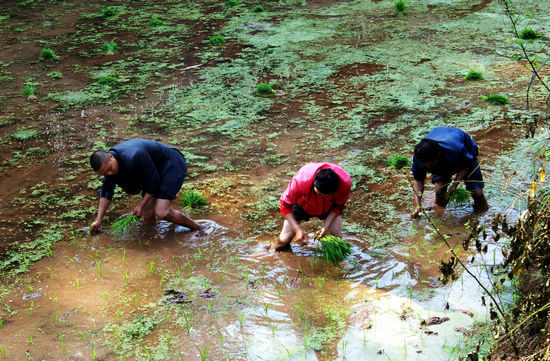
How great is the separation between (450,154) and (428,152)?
32cm

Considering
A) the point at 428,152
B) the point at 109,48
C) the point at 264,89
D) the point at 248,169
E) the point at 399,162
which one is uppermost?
the point at 428,152

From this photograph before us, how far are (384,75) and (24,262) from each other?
242 inches

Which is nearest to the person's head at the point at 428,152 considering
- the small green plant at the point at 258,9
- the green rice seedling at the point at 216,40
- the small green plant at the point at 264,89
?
the small green plant at the point at 264,89

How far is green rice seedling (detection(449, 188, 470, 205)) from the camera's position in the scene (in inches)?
218

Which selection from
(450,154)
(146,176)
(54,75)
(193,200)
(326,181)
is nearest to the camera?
(326,181)

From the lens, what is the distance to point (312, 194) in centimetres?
469

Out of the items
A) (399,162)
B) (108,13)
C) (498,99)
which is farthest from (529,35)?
(108,13)

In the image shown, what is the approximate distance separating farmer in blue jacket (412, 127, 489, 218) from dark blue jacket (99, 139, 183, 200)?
238 cm

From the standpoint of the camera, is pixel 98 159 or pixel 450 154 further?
pixel 450 154

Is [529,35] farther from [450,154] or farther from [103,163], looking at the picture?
[103,163]

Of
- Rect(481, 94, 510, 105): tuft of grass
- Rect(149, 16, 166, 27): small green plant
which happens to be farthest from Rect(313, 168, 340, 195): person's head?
Rect(149, 16, 166, 27): small green plant

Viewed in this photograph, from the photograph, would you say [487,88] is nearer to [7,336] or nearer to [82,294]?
[82,294]

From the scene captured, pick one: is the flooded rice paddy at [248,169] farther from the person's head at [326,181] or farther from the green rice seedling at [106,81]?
the person's head at [326,181]

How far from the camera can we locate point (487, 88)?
8133mm
